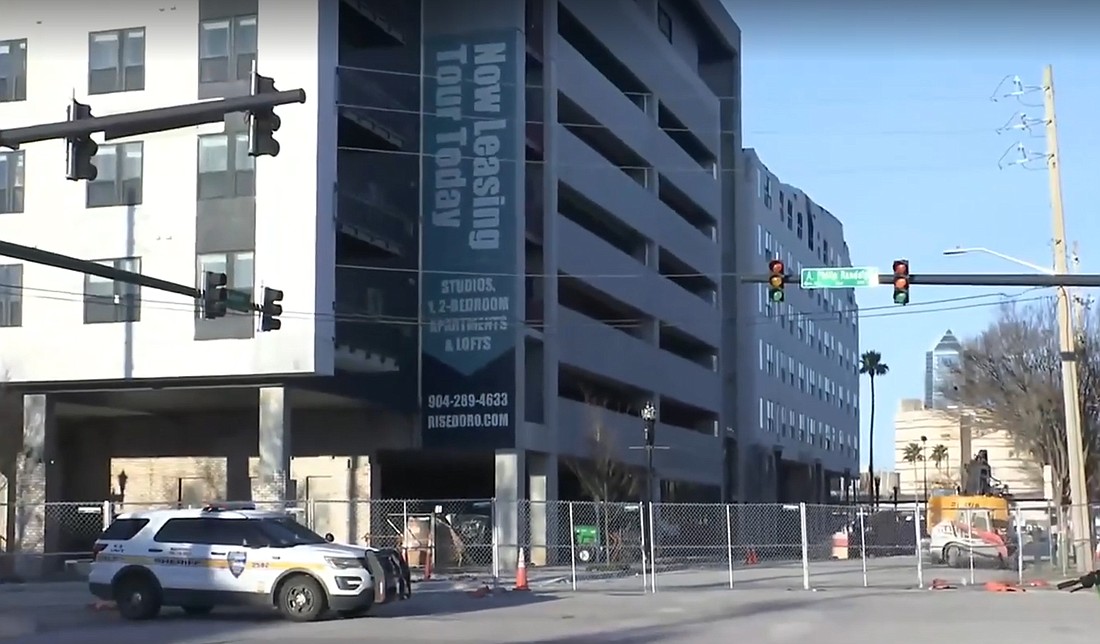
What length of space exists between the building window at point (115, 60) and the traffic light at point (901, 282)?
23427mm

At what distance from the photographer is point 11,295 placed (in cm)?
4150

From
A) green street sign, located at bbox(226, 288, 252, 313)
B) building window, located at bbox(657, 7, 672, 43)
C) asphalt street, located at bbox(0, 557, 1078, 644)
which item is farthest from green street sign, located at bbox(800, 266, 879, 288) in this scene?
building window, located at bbox(657, 7, 672, 43)

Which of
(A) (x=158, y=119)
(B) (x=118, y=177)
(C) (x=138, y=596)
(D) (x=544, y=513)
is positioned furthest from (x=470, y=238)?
(A) (x=158, y=119)

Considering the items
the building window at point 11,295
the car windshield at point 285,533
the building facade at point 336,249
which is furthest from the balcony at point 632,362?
the car windshield at point 285,533

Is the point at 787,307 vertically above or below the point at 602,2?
below

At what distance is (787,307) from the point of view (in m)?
85.1

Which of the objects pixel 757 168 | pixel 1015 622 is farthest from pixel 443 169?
pixel 757 168

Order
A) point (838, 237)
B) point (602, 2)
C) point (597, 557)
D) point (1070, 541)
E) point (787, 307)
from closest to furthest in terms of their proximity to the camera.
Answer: point (1070, 541) < point (597, 557) < point (602, 2) < point (787, 307) < point (838, 237)

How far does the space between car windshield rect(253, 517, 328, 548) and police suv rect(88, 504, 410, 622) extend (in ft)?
0.05

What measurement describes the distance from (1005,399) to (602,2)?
68.1ft

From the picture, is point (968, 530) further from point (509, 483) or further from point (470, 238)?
point (470, 238)

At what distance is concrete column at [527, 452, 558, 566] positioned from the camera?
44.4 meters

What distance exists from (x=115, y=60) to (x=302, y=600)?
23.4 m

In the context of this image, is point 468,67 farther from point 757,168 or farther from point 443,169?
point 757,168
